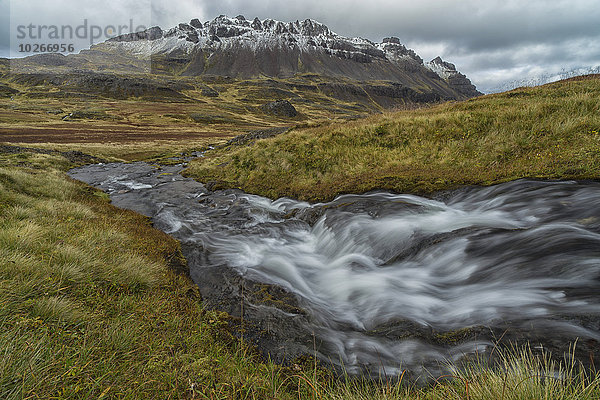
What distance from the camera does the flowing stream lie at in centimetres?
→ 416

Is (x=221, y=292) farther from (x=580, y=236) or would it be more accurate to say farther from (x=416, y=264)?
(x=580, y=236)

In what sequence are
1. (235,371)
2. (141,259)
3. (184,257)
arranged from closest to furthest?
(235,371) < (141,259) < (184,257)

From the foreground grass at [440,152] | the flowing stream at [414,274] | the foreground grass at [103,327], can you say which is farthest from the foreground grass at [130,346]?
the foreground grass at [440,152]

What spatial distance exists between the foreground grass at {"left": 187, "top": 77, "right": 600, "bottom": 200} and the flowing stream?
107cm

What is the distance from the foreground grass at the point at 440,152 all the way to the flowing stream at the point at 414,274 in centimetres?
107

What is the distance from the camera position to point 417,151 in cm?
1214

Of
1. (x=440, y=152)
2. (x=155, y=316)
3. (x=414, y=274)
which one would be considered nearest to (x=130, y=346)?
(x=155, y=316)

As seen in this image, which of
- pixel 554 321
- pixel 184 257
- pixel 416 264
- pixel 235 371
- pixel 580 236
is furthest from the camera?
pixel 184 257

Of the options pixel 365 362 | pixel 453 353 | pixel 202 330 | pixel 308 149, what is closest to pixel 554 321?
pixel 453 353

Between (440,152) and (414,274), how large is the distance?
6.97m

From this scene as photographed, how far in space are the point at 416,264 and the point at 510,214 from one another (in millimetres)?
2883

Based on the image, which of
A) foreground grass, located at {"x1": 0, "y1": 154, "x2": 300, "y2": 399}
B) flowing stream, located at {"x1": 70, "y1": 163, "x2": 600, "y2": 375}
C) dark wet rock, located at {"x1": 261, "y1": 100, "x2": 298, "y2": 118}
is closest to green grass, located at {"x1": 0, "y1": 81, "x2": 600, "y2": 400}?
foreground grass, located at {"x1": 0, "y1": 154, "x2": 300, "y2": 399}

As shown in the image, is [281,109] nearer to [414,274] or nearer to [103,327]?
[414,274]

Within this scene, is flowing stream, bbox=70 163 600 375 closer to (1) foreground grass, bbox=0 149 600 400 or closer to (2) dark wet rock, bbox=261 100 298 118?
(1) foreground grass, bbox=0 149 600 400
